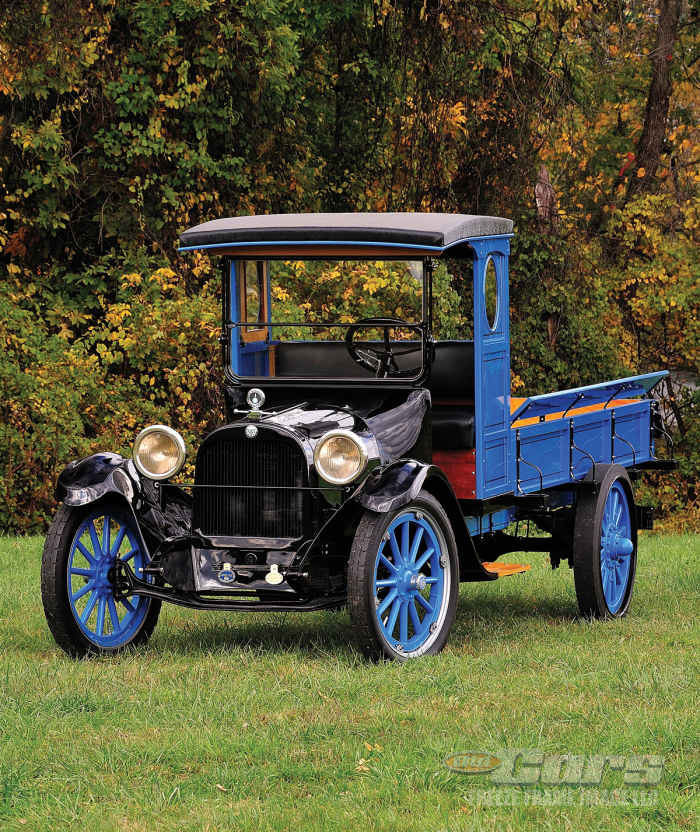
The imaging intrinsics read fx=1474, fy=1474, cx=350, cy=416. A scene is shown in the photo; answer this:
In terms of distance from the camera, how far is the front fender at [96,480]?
25.9 ft

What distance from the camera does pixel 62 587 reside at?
25.3 ft

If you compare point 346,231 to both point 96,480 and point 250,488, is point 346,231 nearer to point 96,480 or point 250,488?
point 250,488

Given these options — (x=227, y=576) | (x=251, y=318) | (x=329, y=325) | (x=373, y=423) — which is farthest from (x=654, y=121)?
(x=227, y=576)

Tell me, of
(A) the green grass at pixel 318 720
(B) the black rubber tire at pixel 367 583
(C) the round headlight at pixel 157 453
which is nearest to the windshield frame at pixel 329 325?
(C) the round headlight at pixel 157 453

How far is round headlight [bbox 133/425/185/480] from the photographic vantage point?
26.6 ft

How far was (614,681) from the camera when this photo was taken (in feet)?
23.4

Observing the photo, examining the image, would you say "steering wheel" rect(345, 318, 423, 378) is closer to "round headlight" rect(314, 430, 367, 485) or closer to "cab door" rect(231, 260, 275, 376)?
"cab door" rect(231, 260, 275, 376)

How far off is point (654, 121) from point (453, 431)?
58.6ft

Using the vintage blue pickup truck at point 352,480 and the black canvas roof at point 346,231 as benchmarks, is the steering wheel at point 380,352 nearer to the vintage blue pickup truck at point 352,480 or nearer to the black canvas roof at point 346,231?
the vintage blue pickup truck at point 352,480

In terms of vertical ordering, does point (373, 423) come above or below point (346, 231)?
below

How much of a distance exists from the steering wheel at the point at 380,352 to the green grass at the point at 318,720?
156cm

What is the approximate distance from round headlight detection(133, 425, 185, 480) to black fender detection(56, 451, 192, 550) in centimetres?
8

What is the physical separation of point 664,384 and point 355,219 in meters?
14.8

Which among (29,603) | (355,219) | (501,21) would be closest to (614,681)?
(355,219)
